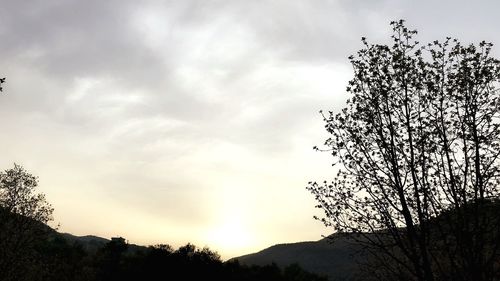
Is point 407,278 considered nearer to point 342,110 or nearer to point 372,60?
point 342,110

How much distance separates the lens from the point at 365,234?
1416 cm

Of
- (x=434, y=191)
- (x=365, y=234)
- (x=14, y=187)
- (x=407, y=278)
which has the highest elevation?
(x=14, y=187)

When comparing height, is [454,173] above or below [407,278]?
above

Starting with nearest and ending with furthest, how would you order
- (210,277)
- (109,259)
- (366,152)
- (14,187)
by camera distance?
(366,152)
(14,187)
(210,277)
(109,259)

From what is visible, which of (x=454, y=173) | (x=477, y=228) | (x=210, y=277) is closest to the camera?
(x=477, y=228)

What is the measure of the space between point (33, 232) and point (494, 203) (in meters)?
51.5

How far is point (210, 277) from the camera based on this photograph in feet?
239

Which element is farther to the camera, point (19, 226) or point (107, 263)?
point (107, 263)

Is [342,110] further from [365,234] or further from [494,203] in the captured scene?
[494,203]

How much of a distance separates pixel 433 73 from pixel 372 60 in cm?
204

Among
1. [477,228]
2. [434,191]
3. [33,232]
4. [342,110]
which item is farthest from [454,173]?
[33,232]

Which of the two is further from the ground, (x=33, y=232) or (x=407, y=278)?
(x=33, y=232)

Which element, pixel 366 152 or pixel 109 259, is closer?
pixel 366 152

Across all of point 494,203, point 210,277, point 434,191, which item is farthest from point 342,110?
point 210,277
